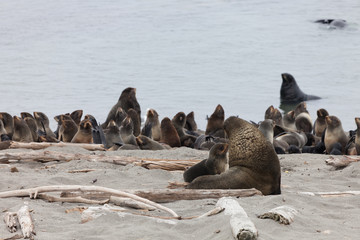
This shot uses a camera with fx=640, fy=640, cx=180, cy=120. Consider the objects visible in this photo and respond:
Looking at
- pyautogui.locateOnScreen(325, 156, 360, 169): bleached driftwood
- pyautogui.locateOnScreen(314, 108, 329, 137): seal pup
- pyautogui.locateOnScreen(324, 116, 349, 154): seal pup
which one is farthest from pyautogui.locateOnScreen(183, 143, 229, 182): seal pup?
pyautogui.locateOnScreen(314, 108, 329, 137): seal pup

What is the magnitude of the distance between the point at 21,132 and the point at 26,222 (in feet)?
19.7

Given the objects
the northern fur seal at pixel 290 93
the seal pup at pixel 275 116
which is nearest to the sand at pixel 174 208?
the seal pup at pixel 275 116

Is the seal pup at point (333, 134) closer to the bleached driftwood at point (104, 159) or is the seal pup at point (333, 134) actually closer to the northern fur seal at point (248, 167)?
the bleached driftwood at point (104, 159)

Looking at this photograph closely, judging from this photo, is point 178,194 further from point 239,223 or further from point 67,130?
point 67,130

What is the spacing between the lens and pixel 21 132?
33.2 ft

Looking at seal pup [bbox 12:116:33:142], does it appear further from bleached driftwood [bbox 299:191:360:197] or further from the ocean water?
the ocean water

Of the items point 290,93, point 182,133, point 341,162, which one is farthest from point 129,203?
point 290,93

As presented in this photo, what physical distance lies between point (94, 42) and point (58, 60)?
6358mm

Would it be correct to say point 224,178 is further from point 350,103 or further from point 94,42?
point 94,42

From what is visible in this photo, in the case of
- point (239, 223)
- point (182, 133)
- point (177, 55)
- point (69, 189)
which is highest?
point (177, 55)

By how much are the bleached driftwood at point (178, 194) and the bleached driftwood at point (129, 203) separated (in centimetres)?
20

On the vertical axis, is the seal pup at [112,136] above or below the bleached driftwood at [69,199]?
below

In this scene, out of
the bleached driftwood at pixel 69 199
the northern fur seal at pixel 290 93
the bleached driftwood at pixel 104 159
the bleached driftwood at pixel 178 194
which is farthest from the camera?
the northern fur seal at pixel 290 93

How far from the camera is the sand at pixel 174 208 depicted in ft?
13.7
